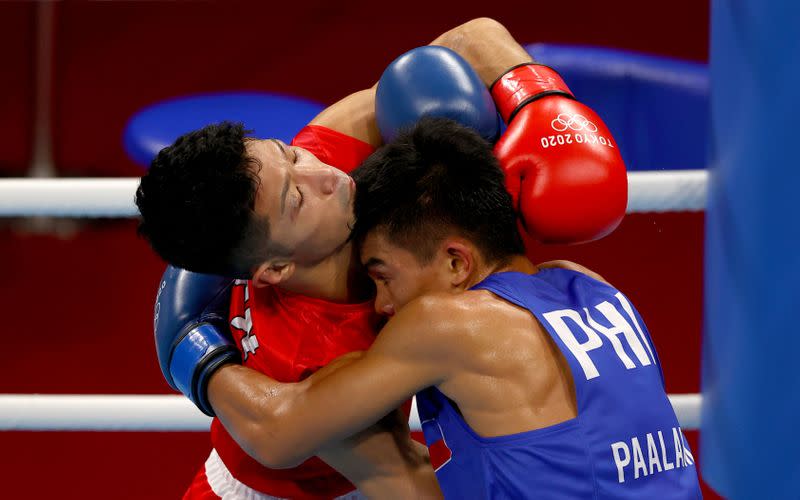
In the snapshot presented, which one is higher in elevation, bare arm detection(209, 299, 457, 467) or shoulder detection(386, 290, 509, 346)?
shoulder detection(386, 290, 509, 346)

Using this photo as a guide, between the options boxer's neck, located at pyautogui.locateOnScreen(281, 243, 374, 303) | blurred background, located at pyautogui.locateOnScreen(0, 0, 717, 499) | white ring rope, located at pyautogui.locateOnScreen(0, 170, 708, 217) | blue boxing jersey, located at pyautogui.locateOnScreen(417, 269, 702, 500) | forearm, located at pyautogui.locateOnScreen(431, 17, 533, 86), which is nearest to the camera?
blue boxing jersey, located at pyautogui.locateOnScreen(417, 269, 702, 500)

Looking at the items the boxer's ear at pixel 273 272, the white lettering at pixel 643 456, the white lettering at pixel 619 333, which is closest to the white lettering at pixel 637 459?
the white lettering at pixel 643 456

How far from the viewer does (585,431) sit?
4.39 feet

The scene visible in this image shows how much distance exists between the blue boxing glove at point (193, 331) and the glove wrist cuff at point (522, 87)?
0.54 metres

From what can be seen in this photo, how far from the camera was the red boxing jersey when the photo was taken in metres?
1.52

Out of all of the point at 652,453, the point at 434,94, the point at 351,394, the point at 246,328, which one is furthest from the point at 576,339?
the point at 246,328

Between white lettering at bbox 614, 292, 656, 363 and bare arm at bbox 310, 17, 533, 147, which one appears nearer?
white lettering at bbox 614, 292, 656, 363

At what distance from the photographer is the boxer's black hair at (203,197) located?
141 cm

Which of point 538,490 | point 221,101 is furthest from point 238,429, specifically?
point 221,101

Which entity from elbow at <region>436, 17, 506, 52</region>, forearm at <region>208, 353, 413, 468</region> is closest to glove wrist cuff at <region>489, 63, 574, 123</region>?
elbow at <region>436, 17, 506, 52</region>

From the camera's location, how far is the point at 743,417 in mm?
1813

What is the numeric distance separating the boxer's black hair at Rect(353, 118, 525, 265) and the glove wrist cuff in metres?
0.15

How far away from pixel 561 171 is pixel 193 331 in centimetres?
62

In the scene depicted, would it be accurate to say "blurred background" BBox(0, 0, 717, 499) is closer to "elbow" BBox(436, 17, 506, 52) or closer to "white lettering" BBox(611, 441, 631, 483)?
"elbow" BBox(436, 17, 506, 52)
